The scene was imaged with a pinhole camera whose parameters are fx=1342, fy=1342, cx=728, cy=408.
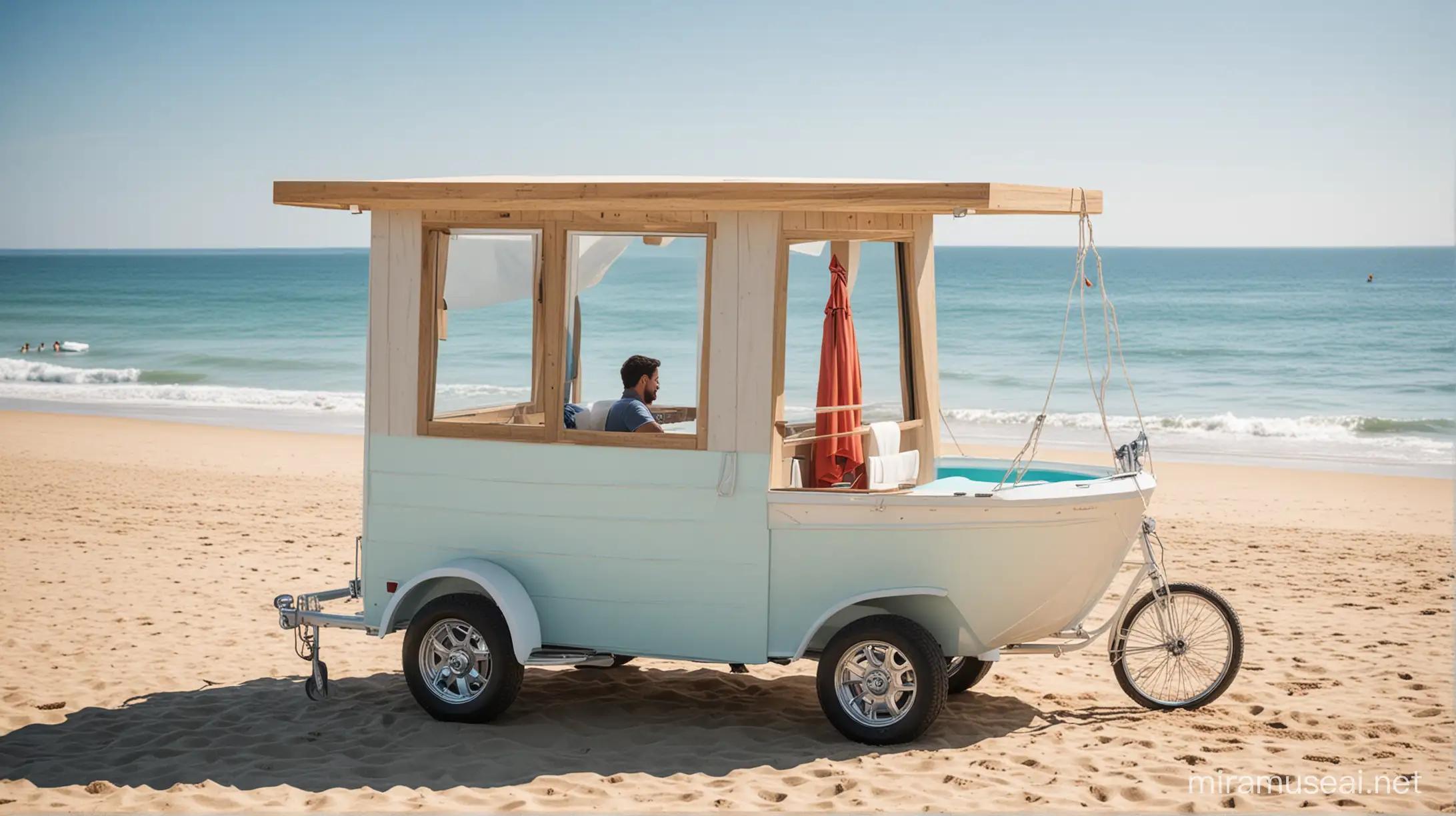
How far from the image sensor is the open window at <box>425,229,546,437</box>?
6.52m

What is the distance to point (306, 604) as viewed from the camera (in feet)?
22.2

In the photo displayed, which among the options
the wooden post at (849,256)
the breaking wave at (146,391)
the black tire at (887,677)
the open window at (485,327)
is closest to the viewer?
the black tire at (887,677)

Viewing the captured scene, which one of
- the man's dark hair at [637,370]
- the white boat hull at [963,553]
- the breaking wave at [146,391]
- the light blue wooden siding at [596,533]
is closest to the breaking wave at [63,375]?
the breaking wave at [146,391]

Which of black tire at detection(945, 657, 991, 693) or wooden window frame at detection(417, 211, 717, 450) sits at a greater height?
wooden window frame at detection(417, 211, 717, 450)

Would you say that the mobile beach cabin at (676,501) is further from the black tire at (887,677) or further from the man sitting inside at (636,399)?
the man sitting inside at (636,399)

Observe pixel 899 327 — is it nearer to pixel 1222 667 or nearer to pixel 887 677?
pixel 887 677

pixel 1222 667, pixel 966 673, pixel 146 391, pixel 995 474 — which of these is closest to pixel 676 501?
pixel 966 673

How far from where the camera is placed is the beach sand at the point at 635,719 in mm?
5512

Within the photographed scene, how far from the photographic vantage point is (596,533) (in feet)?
20.7

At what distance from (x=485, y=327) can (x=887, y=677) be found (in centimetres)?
262

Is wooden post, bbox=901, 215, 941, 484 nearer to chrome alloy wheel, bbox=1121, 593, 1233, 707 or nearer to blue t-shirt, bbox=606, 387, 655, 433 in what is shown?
chrome alloy wheel, bbox=1121, 593, 1233, 707

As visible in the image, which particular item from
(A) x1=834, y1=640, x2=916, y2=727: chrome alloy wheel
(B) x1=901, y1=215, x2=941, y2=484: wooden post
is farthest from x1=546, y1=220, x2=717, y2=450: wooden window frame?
(B) x1=901, y1=215, x2=941, y2=484: wooden post

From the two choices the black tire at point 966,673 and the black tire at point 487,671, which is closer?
the black tire at point 487,671

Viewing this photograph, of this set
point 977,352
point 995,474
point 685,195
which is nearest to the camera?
point 685,195
